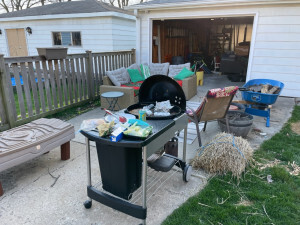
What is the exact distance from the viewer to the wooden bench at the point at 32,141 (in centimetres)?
245

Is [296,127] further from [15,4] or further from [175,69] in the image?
[15,4]

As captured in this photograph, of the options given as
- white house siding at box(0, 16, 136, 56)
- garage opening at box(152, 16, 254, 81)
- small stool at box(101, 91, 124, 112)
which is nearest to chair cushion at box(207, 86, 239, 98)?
small stool at box(101, 91, 124, 112)

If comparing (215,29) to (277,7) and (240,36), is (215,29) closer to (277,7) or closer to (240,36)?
(240,36)

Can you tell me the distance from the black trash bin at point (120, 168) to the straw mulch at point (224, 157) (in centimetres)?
105

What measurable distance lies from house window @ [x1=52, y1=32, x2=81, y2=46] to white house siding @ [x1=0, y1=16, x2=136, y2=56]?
0.16 metres

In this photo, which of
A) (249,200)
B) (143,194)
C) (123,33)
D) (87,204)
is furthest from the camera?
(123,33)

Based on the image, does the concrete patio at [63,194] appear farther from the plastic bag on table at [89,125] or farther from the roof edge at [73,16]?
the roof edge at [73,16]

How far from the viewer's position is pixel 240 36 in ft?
41.9

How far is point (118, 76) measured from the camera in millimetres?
5891

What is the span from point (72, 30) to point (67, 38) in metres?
0.46

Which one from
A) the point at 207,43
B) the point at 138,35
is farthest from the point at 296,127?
the point at 207,43

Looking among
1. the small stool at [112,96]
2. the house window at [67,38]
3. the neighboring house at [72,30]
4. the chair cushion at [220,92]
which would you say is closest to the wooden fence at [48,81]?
the small stool at [112,96]

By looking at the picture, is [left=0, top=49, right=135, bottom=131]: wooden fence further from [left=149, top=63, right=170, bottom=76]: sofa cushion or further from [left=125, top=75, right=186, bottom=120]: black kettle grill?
[left=125, top=75, right=186, bottom=120]: black kettle grill

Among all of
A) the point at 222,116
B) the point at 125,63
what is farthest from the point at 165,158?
the point at 125,63
